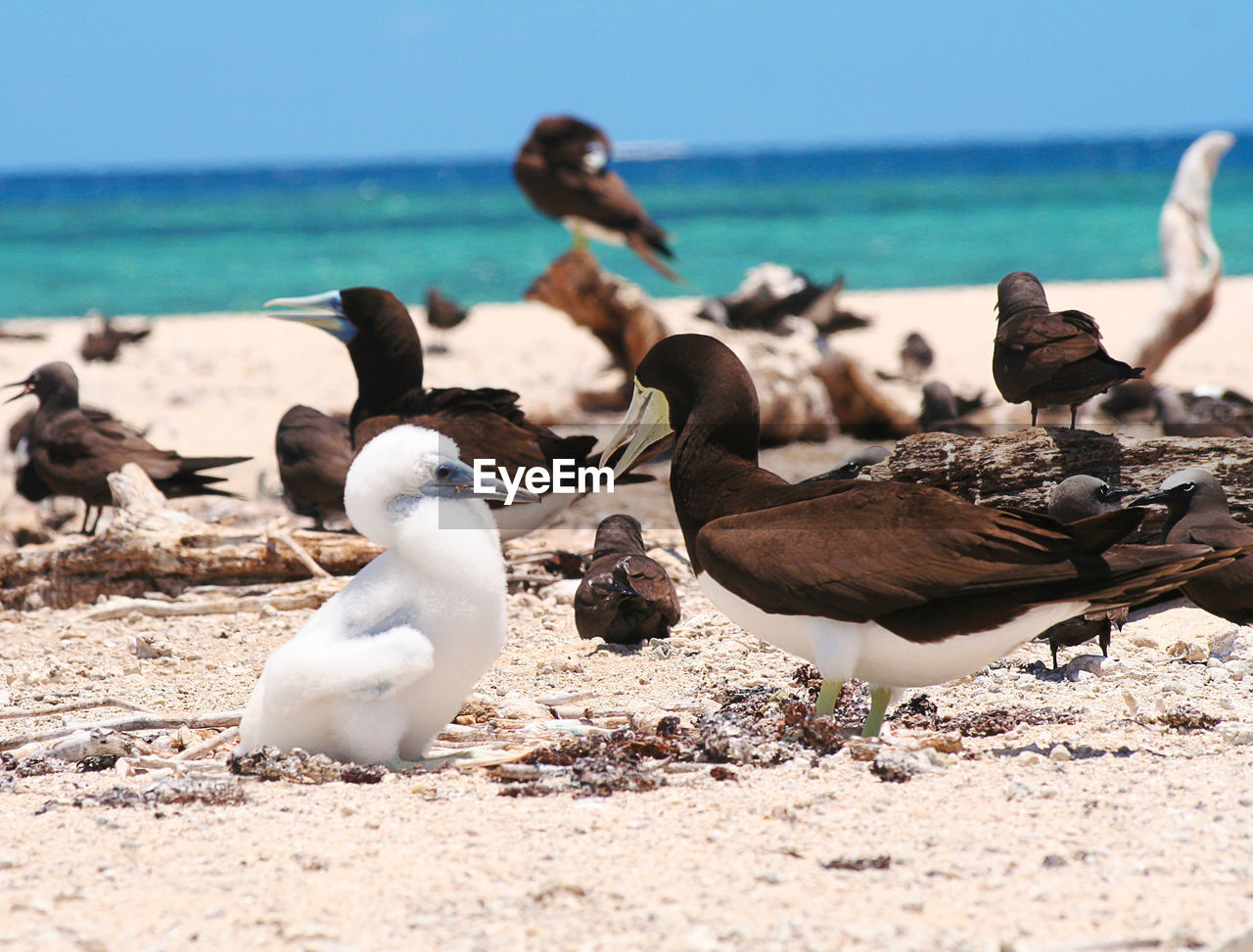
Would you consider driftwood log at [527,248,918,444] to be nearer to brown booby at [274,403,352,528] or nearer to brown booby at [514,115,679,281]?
brown booby at [514,115,679,281]

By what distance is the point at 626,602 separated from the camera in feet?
21.2

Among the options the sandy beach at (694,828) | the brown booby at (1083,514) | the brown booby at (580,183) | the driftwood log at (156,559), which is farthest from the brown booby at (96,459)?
the brown booby at (580,183)

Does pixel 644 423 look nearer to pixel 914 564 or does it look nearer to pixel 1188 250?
pixel 914 564

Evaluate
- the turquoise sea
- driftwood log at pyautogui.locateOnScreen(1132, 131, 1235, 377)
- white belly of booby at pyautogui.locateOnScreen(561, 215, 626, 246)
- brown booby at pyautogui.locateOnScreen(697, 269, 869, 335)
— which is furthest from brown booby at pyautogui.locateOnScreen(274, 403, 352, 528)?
the turquoise sea

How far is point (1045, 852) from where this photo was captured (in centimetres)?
368

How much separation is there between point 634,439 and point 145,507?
12.4ft

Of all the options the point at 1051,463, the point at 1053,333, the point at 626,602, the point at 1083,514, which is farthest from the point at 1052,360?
the point at 626,602

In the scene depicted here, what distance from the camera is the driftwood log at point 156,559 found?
788 cm

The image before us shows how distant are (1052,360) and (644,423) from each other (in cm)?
222

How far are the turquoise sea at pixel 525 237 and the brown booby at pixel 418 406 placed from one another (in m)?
23.4

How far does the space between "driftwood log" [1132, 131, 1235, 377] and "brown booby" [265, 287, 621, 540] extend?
22.5 feet

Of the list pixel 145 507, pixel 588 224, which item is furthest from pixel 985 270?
pixel 145 507

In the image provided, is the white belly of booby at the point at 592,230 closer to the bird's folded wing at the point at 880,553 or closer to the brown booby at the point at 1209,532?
the brown booby at the point at 1209,532

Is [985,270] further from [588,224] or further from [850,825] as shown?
[850,825]
